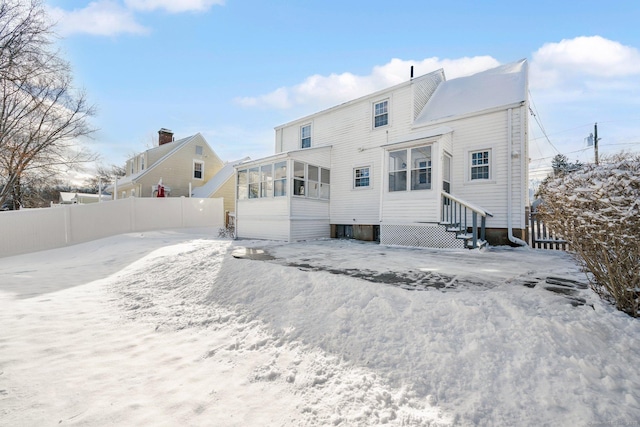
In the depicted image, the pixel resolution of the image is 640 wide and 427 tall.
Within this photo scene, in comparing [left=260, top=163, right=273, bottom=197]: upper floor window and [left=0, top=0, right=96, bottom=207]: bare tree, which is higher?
[left=0, top=0, right=96, bottom=207]: bare tree

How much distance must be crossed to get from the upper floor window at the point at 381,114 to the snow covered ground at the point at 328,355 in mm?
8760

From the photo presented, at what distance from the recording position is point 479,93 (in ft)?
34.8

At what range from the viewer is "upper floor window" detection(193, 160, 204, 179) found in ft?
76.0

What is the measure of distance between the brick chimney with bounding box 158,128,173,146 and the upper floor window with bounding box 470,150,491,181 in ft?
85.1

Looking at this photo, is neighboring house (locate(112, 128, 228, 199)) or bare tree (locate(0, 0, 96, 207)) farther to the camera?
neighboring house (locate(112, 128, 228, 199))

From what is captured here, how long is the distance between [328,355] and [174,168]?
23.2 meters

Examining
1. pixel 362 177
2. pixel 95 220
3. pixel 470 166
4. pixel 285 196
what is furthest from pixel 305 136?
pixel 95 220

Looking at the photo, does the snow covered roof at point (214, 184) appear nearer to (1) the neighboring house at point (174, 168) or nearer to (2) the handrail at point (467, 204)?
(1) the neighboring house at point (174, 168)

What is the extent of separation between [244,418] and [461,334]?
2.11 m

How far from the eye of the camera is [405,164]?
31.3ft

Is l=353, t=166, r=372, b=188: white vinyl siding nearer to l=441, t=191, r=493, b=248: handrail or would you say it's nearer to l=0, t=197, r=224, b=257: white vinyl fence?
l=441, t=191, r=493, b=248: handrail

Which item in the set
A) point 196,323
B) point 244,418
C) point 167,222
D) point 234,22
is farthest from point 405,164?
point 167,222

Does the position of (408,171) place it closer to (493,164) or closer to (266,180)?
(493,164)

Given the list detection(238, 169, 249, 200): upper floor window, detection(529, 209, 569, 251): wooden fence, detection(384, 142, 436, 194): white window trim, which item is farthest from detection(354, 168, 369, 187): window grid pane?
detection(529, 209, 569, 251): wooden fence
